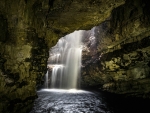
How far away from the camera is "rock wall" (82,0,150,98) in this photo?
45.5 feet

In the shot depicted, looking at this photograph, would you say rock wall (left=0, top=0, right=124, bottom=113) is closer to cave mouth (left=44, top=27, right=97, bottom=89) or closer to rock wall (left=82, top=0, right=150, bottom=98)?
rock wall (left=82, top=0, right=150, bottom=98)

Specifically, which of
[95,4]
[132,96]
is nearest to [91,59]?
[132,96]

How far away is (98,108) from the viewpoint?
39.7ft

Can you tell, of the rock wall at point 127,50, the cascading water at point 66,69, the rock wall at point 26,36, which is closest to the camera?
the rock wall at point 26,36

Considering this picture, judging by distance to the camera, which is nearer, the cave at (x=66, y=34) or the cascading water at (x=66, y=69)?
the cave at (x=66, y=34)

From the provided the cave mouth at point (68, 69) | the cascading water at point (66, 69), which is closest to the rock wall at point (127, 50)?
the cave mouth at point (68, 69)

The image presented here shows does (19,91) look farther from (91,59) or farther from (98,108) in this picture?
(91,59)

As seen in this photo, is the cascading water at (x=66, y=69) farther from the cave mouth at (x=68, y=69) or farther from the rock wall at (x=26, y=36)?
the rock wall at (x=26, y=36)

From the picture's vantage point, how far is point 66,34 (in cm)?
1381

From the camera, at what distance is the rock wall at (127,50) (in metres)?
13.9

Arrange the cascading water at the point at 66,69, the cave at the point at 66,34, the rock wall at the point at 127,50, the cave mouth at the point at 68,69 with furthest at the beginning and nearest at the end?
1. the cascading water at the point at 66,69
2. the cave mouth at the point at 68,69
3. the rock wall at the point at 127,50
4. the cave at the point at 66,34

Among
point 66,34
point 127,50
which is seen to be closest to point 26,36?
point 66,34

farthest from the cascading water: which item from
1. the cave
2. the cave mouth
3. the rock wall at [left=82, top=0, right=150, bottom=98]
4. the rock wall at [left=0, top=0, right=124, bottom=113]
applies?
the rock wall at [left=0, top=0, right=124, bottom=113]

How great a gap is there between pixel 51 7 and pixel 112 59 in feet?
35.3
